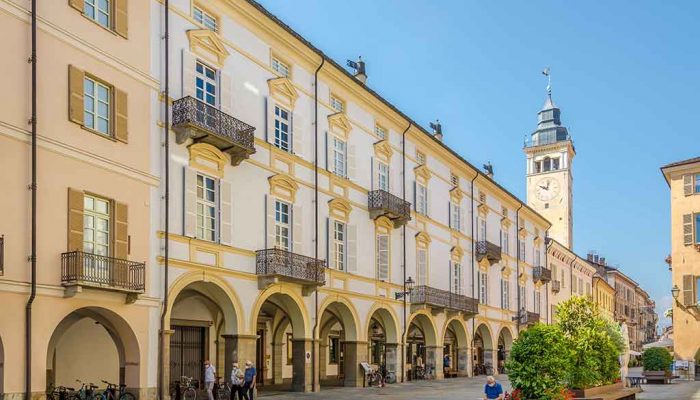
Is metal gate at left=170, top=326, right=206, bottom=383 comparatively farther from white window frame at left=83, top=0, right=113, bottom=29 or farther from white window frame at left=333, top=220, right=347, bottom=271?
white window frame at left=83, top=0, right=113, bottom=29

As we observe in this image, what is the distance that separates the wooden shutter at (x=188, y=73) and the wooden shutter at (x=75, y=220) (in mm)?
5364

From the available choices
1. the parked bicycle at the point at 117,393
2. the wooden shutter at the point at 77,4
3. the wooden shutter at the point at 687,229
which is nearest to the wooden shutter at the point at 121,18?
the wooden shutter at the point at 77,4

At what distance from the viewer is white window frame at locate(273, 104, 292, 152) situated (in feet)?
93.0

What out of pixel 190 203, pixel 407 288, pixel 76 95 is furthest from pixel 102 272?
pixel 407 288

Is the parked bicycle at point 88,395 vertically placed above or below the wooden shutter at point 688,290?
below

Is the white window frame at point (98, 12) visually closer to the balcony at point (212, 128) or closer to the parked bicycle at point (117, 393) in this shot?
the balcony at point (212, 128)

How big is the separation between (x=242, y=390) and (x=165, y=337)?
3.20m

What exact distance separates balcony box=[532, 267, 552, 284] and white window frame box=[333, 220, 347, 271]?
29.1 meters

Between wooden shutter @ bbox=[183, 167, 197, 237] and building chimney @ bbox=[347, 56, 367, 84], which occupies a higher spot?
building chimney @ bbox=[347, 56, 367, 84]

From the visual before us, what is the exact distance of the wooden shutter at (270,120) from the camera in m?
27.6

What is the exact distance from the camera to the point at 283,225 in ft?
92.9

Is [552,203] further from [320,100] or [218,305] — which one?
[218,305]

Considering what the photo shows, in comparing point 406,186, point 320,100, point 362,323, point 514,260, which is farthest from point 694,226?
point 320,100

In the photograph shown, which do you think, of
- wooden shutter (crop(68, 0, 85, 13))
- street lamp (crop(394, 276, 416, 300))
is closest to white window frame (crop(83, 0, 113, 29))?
wooden shutter (crop(68, 0, 85, 13))
